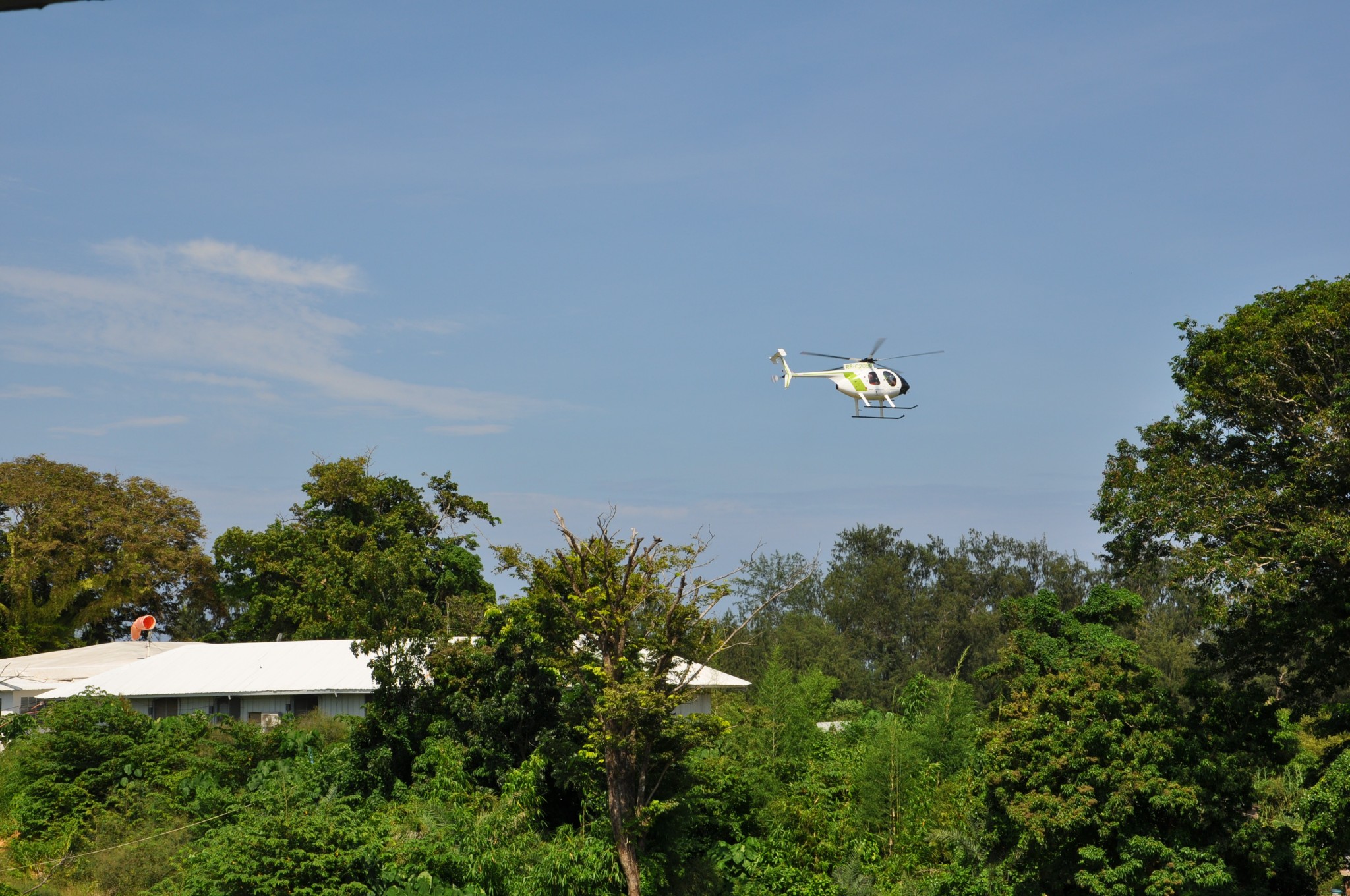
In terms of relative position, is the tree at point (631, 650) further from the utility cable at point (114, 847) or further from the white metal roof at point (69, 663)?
the white metal roof at point (69, 663)

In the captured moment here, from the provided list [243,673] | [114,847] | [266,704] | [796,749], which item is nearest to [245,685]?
[266,704]

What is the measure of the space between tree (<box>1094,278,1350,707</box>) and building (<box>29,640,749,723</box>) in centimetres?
1333

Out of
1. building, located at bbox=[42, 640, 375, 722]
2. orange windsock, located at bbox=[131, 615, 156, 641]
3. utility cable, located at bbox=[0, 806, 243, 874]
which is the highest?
orange windsock, located at bbox=[131, 615, 156, 641]

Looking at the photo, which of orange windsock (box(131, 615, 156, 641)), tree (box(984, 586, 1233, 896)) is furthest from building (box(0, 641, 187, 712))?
tree (box(984, 586, 1233, 896))

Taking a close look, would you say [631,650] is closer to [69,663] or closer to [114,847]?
[114,847]

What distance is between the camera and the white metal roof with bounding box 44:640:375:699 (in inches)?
1147

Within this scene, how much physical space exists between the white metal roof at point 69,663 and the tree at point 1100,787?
26778 mm

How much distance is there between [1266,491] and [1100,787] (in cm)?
511

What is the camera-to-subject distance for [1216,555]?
1585 cm

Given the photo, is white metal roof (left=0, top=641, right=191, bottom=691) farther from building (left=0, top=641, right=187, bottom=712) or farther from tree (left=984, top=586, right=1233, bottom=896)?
tree (left=984, top=586, right=1233, bottom=896)

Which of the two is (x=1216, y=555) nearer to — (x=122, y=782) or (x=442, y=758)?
(x=442, y=758)

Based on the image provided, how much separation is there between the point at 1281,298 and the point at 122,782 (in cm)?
2211

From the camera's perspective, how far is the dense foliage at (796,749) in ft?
52.2

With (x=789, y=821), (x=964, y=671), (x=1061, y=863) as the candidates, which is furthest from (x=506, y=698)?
(x=964, y=671)
